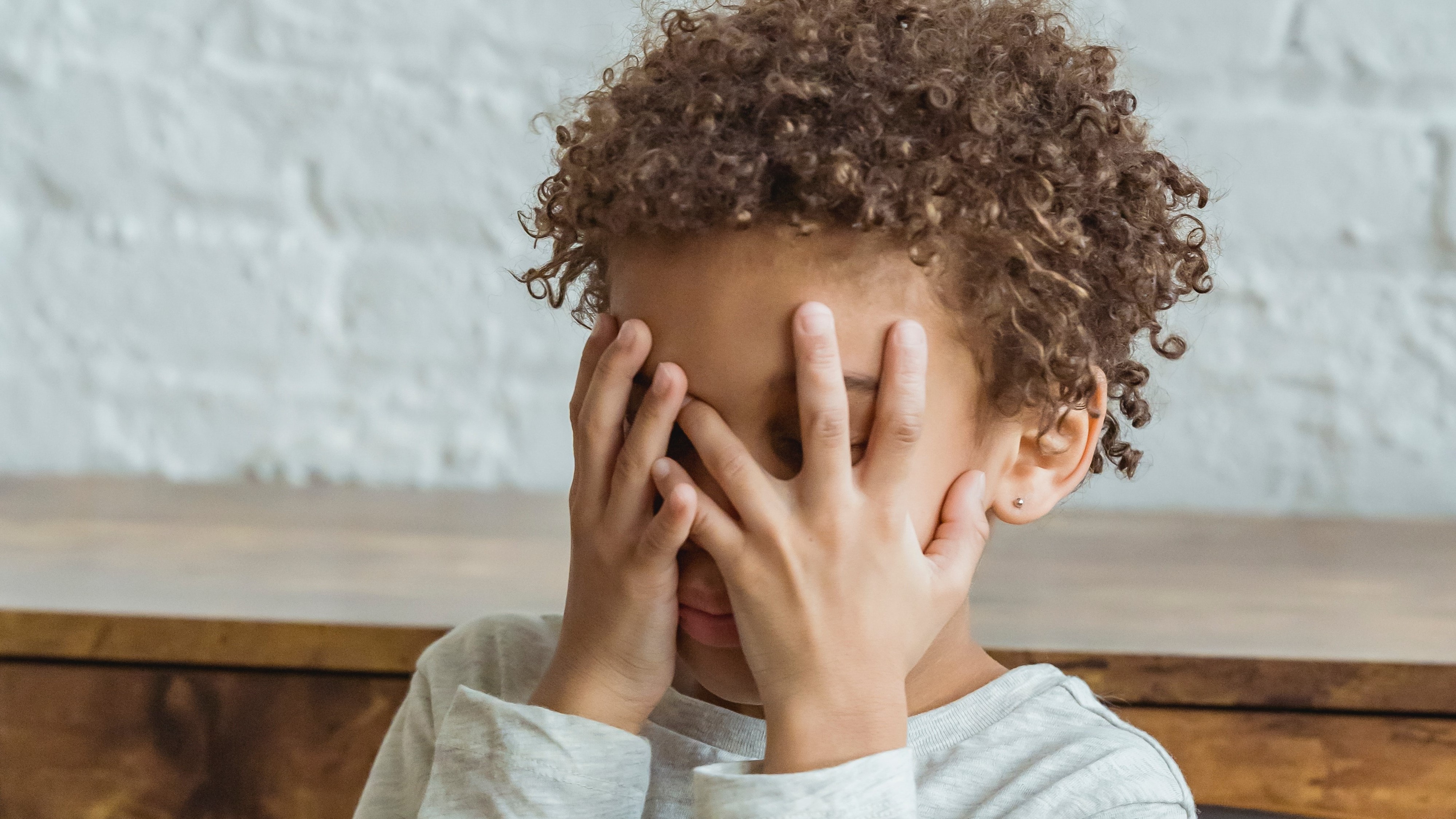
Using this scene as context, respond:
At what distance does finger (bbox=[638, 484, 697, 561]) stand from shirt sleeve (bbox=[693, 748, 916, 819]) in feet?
0.31

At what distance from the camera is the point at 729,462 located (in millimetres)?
532

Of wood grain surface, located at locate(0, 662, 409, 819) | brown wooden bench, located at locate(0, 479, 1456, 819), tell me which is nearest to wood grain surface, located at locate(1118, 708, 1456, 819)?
brown wooden bench, located at locate(0, 479, 1456, 819)

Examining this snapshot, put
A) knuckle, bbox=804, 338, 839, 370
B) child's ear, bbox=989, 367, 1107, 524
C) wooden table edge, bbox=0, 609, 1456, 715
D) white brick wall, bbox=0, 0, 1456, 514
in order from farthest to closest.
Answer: white brick wall, bbox=0, 0, 1456, 514 < wooden table edge, bbox=0, 609, 1456, 715 < child's ear, bbox=989, 367, 1107, 524 < knuckle, bbox=804, 338, 839, 370

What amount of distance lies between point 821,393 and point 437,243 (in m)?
0.85

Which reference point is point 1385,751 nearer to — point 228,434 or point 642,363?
point 642,363

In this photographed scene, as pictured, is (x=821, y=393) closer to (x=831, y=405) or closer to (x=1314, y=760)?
(x=831, y=405)

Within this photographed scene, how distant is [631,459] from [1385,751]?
1.61 feet

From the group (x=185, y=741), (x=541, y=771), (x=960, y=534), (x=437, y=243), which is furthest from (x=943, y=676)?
(x=437, y=243)

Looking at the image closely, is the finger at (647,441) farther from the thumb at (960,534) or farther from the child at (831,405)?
the thumb at (960,534)

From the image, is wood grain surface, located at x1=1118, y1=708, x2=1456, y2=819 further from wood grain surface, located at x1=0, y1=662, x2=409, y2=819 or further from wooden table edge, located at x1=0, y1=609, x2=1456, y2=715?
wood grain surface, located at x1=0, y1=662, x2=409, y2=819

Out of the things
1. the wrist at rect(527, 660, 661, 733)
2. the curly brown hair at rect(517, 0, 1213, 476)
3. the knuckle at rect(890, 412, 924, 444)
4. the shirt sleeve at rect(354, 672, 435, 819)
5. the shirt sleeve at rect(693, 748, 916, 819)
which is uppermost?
the curly brown hair at rect(517, 0, 1213, 476)

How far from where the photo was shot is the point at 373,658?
0.79 meters

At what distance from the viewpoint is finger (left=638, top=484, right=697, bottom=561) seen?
1.78 feet

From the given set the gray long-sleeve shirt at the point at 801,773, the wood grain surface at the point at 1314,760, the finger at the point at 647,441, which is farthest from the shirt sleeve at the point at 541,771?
the wood grain surface at the point at 1314,760
